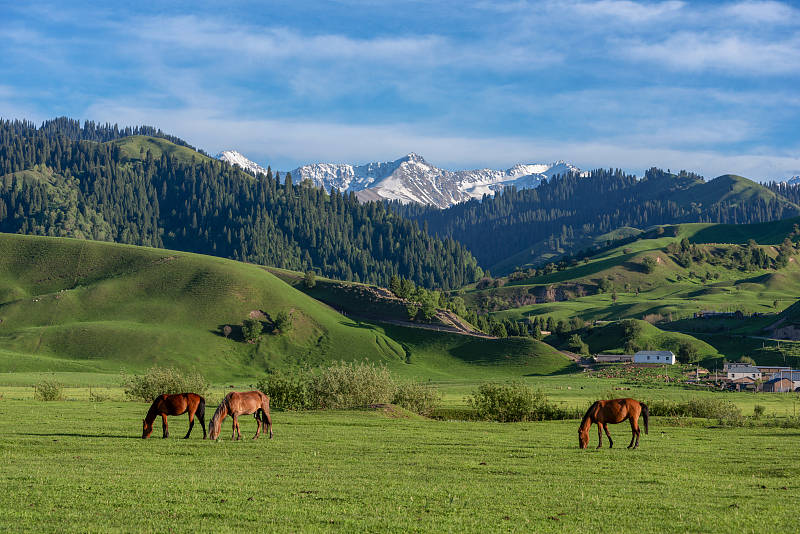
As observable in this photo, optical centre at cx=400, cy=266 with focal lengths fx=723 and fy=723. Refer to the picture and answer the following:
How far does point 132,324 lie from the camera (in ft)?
627

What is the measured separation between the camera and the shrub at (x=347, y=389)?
6488 centimetres

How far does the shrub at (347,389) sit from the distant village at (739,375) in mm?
101015

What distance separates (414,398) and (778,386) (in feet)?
330

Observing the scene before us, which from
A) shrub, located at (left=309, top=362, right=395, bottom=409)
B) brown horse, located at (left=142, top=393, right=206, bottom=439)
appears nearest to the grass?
brown horse, located at (left=142, top=393, right=206, bottom=439)

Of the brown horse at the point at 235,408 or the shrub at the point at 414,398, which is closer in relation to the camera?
the brown horse at the point at 235,408

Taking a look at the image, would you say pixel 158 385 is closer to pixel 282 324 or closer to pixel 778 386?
pixel 778 386

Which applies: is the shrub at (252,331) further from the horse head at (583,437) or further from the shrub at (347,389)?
the horse head at (583,437)

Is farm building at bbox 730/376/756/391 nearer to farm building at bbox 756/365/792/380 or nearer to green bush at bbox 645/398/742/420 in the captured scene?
farm building at bbox 756/365/792/380

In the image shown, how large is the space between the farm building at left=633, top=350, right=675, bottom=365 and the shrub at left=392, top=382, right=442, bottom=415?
125 meters

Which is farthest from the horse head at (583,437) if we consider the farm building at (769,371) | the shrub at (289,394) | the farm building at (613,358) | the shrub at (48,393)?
the farm building at (613,358)

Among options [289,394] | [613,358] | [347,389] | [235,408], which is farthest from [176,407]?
[613,358]

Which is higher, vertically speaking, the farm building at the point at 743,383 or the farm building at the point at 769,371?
the farm building at the point at 769,371

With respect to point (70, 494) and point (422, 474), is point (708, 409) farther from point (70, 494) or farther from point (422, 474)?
point (70, 494)

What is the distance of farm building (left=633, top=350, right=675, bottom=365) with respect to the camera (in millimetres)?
181125
